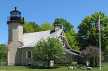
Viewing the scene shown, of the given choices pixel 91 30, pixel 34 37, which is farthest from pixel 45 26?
pixel 34 37

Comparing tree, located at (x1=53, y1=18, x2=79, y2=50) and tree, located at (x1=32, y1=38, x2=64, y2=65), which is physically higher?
tree, located at (x1=53, y1=18, x2=79, y2=50)

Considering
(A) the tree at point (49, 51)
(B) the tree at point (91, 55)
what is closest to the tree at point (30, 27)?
(B) the tree at point (91, 55)

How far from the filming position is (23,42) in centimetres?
6788

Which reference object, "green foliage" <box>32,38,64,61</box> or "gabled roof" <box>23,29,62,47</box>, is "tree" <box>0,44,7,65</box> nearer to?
"gabled roof" <box>23,29,62,47</box>

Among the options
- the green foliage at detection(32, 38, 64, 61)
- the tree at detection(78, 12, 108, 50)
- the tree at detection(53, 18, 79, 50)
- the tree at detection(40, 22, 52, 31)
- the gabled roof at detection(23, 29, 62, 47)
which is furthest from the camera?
the tree at detection(40, 22, 52, 31)

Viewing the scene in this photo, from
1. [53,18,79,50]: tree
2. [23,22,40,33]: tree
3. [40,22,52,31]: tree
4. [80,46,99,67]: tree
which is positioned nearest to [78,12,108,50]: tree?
[53,18,79,50]: tree

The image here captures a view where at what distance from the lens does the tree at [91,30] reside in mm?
81188

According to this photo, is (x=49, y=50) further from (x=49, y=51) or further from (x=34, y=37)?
(x=34, y=37)

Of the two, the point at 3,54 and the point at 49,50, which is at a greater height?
the point at 49,50

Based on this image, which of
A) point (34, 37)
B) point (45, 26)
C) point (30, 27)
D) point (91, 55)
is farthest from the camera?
point (30, 27)

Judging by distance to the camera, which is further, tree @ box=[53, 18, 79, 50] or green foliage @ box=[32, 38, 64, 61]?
tree @ box=[53, 18, 79, 50]

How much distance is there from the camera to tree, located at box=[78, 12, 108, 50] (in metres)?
81.2

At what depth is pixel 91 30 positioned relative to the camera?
83500 millimetres

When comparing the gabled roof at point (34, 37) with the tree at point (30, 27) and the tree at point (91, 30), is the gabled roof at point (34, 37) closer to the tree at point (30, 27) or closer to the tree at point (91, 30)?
the tree at point (91, 30)
